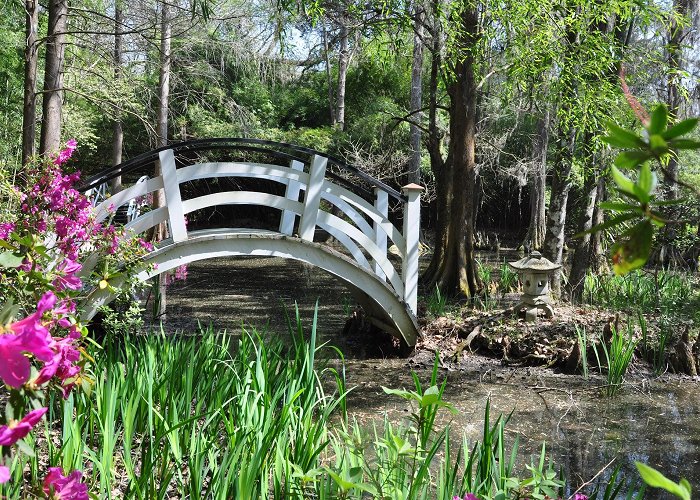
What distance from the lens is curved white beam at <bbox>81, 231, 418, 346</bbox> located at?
244 inches

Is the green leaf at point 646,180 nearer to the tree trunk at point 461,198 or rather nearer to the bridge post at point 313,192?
the bridge post at point 313,192

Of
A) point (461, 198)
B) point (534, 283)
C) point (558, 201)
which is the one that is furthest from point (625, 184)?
point (461, 198)

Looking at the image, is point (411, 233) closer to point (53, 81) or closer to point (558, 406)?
point (558, 406)

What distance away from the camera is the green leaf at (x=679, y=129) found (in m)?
0.75

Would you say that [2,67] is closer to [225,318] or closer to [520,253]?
[225,318]

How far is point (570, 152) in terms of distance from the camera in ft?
30.8

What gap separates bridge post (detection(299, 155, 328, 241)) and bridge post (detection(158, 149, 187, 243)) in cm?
108

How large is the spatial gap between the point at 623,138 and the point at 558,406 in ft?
18.0

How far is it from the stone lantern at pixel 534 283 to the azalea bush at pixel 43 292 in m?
4.31

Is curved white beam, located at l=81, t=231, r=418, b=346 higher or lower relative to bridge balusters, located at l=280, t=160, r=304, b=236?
lower

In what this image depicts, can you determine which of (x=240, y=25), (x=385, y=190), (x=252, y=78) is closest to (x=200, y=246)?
(x=385, y=190)

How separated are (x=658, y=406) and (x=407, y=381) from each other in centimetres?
208

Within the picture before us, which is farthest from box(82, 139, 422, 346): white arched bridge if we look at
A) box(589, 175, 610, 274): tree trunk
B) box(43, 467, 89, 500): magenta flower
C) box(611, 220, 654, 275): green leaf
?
box(589, 175, 610, 274): tree trunk

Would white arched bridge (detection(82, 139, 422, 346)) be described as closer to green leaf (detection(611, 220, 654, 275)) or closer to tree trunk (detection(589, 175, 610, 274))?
green leaf (detection(611, 220, 654, 275))
